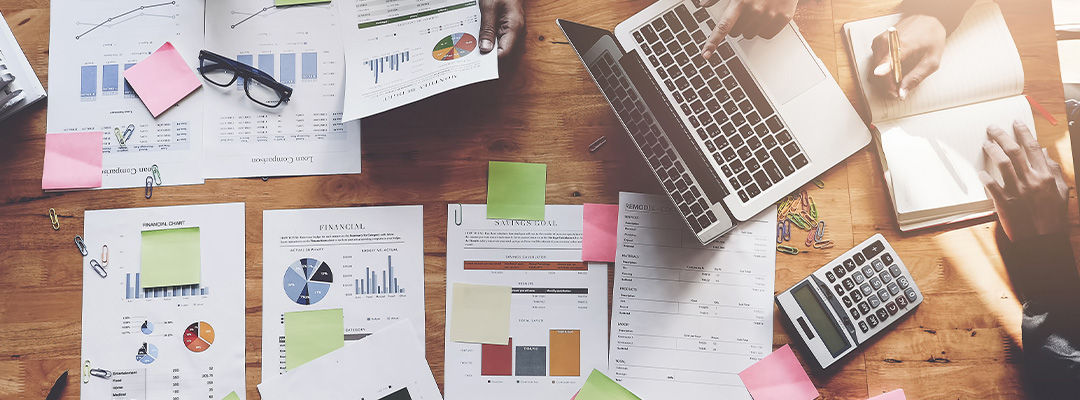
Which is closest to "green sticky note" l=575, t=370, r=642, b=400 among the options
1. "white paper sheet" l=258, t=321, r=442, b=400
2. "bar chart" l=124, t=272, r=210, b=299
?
"white paper sheet" l=258, t=321, r=442, b=400

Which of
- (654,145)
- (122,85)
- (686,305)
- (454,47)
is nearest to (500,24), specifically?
(454,47)

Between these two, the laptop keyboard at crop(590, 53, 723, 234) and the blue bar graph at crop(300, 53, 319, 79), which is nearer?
the laptop keyboard at crop(590, 53, 723, 234)

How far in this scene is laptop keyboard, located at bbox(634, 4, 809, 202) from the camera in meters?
1.00

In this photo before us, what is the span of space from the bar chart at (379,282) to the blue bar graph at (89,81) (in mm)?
555

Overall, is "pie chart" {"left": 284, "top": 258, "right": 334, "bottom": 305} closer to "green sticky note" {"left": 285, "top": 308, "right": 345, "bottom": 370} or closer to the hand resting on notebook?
"green sticky note" {"left": 285, "top": 308, "right": 345, "bottom": 370}

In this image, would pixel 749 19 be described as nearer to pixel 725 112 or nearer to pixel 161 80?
pixel 725 112

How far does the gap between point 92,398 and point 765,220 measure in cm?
114

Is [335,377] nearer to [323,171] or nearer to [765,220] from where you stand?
[323,171]

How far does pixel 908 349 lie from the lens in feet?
3.40

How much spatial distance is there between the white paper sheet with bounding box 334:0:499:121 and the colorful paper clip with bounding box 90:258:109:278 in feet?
1.60

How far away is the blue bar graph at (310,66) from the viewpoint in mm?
1066

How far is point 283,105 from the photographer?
106cm

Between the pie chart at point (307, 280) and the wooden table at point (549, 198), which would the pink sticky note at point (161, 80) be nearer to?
the wooden table at point (549, 198)

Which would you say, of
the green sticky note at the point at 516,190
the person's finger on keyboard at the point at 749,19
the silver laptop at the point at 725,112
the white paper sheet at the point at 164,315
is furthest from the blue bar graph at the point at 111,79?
the person's finger on keyboard at the point at 749,19
